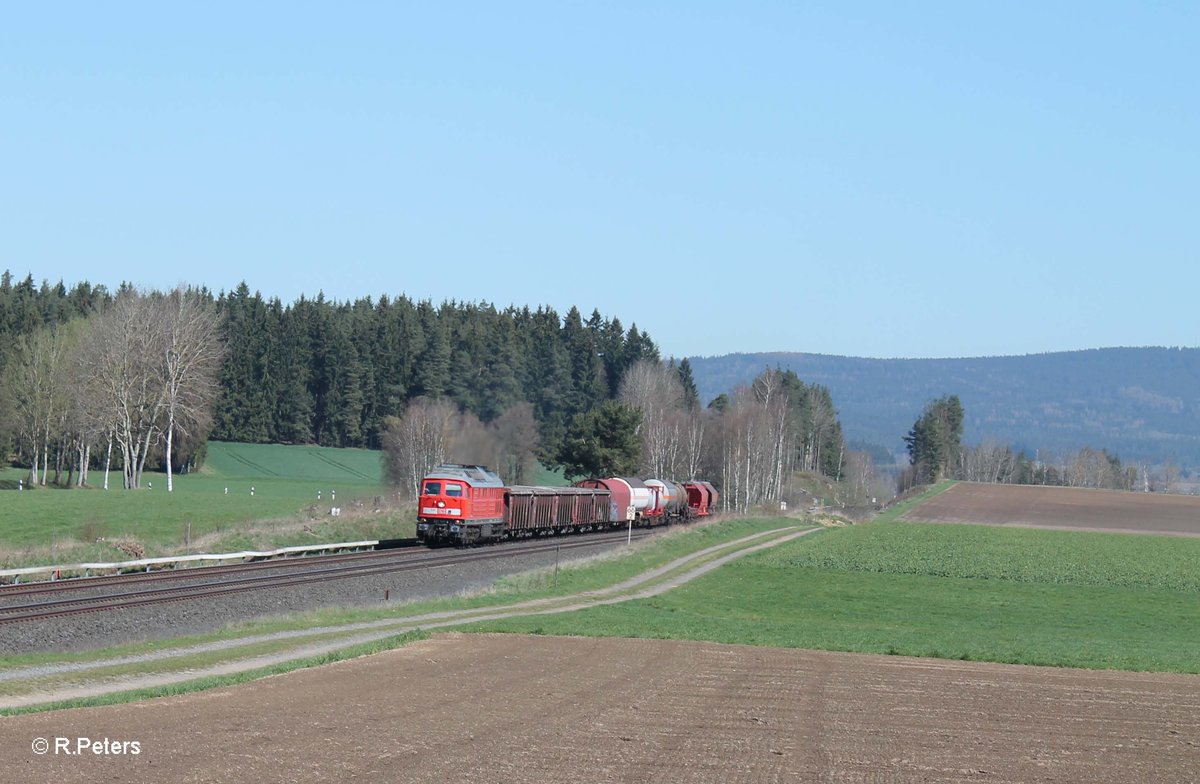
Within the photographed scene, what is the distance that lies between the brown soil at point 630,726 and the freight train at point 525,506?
2901cm

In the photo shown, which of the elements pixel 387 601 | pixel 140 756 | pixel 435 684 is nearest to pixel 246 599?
pixel 387 601

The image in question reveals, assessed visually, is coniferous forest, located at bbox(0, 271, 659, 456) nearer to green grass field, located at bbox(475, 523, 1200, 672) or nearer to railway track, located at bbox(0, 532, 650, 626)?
green grass field, located at bbox(475, 523, 1200, 672)

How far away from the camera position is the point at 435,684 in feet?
63.5

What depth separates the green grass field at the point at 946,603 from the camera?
2819 centimetres

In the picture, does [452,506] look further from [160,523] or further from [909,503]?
[909,503]

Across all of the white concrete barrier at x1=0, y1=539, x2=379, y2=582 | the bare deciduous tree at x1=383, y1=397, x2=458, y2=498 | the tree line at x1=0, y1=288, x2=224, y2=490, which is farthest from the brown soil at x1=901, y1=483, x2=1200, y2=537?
the white concrete barrier at x1=0, y1=539, x2=379, y2=582

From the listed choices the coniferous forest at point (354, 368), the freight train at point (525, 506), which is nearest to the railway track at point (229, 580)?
the freight train at point (525, 506)

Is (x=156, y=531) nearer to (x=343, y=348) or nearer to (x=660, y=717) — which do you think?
(x=660, y=717)

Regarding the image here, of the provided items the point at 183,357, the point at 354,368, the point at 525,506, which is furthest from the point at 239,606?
the point at 354,368

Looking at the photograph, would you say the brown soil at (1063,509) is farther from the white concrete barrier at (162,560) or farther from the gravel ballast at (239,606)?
the gravel ballast at (239,606)

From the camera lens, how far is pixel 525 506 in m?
59.9

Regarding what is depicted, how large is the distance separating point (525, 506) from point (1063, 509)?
7366 centimetres

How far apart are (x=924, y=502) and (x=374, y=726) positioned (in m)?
111

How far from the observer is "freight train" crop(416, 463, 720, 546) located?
172 ft
